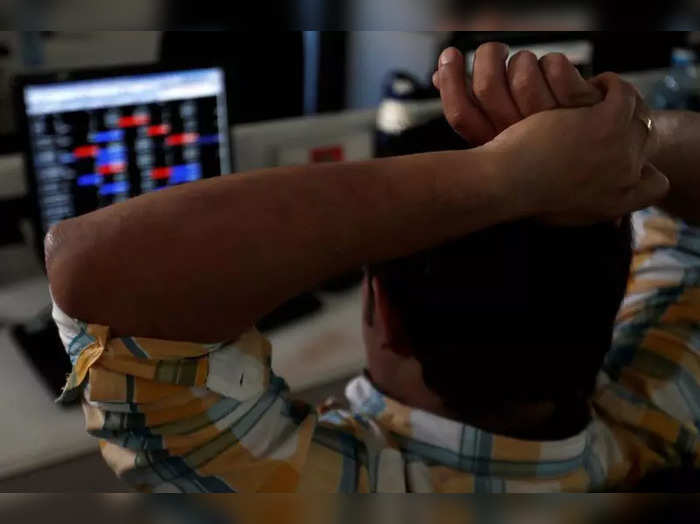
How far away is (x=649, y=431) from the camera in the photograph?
73 centimetres

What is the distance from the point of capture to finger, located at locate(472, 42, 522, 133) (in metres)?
0.53

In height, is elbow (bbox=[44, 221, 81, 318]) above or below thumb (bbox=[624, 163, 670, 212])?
below

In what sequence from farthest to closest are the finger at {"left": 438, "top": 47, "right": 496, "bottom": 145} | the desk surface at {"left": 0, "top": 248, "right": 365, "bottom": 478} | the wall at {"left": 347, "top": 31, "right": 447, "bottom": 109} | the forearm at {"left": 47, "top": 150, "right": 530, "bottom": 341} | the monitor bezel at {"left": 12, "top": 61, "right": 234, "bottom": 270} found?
the wall at {"left": 347, "top": 31, "right": 447, "bottom": 109}, the monitor bezel at {"left": 12, "top": 61, "right": 234, "bottom": 270}, the desk surface at {"left": 0, "top": 248, "right": 365, "bottom": 478}, the finger at {"left": 438, "top": 47, "right": 496, "bottom": 145}, the forearm at {"left": 47, "top": 150, "right": 530, "bottom": 341}

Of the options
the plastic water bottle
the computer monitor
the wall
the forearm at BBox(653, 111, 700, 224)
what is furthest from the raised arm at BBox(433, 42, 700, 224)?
the wall

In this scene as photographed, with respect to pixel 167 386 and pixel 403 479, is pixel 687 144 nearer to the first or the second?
pixel 403 479

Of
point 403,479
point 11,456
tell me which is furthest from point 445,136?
point 11,456

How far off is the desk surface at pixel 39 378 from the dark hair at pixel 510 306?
0.23m

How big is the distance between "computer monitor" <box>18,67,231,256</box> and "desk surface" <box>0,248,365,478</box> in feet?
0.62

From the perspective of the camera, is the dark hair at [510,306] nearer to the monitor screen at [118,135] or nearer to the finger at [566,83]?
the finger at [566,83]

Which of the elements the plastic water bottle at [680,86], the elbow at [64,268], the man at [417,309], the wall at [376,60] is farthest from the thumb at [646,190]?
the wall at [376,60]

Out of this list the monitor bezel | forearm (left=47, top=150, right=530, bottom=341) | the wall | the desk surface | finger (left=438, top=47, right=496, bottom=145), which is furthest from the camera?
the wall

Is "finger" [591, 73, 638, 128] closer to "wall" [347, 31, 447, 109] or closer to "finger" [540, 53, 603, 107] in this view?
"finger" [540, 53, 603, 107]

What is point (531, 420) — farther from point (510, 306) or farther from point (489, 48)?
point (489, 48)

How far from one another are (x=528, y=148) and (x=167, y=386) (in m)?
0.29
